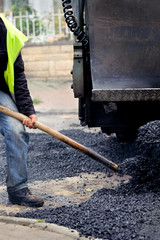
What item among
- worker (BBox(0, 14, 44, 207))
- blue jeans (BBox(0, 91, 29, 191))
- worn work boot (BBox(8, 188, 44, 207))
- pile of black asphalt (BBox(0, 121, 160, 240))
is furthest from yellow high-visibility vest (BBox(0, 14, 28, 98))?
pile of black asphalt (BBox(0, 121, 160, 240))

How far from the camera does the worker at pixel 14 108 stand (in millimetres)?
4020

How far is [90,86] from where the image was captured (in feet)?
15.0

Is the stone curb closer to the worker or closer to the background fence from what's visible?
the worker

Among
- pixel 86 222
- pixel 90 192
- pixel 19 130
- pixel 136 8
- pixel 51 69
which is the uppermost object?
pixel 136 8

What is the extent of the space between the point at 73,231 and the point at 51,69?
1116 cm

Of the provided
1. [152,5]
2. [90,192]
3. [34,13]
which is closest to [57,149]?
[90,192]

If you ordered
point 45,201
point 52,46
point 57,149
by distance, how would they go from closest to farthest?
point 45,201 < point 57,149 < point 52,46

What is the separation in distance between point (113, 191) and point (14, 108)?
1248 millimetres

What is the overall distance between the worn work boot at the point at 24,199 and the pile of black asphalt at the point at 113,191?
0.09 metres

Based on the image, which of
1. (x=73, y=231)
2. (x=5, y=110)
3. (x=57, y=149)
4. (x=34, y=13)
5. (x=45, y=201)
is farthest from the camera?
(x=34, y=13)

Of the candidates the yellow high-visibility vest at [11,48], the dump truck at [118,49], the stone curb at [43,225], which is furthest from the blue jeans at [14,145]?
the dump truck at [118,49]

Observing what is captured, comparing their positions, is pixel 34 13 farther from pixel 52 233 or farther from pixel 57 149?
pixel 52 233

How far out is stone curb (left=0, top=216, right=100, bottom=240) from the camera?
10.7 feet

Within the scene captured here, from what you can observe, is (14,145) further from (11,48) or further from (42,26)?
(42,26)
